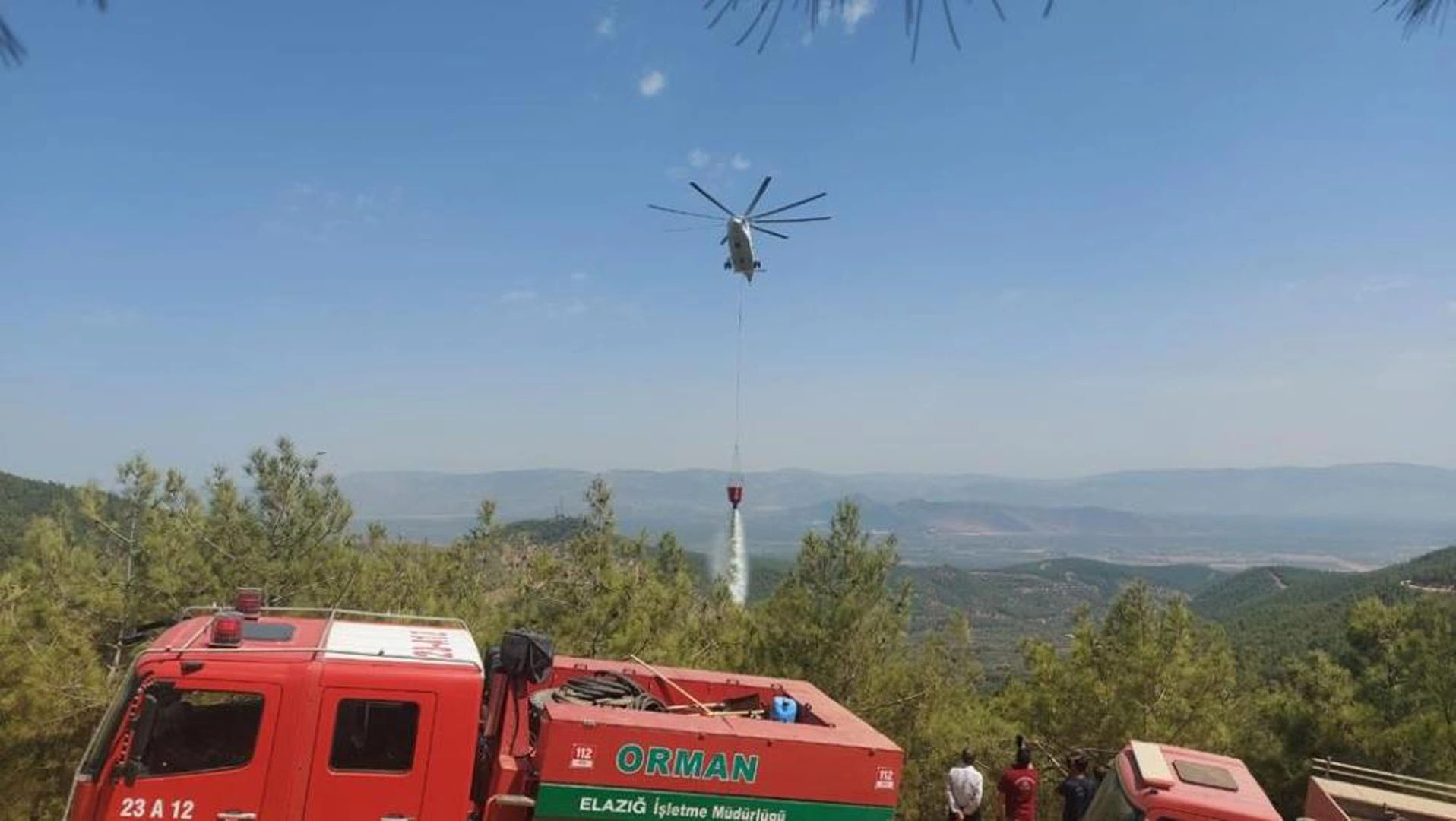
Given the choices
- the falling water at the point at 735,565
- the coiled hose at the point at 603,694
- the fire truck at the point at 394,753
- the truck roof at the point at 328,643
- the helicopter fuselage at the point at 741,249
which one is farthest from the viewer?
the falling water at the point at 735,565

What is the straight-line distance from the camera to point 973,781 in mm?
8773

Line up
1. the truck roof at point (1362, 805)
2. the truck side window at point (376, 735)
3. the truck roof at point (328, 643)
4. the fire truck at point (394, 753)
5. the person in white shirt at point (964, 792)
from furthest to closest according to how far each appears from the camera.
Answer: the person in white shirt at point (964, 792), the truck roof at point (1362, 805), the truck roof at point (328, 643), the truck side window at point (376, 735), the fire truck at point (394, 753)

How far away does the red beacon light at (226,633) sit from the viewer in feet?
19.2

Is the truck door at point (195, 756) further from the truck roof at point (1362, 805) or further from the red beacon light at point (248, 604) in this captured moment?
the truck roof at point (1362, 805)

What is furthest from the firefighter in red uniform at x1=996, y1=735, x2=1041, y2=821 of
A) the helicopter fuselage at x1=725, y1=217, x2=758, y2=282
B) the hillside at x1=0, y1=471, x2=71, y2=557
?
the hillside at x1=0, y1=471, x2=71, y2=557

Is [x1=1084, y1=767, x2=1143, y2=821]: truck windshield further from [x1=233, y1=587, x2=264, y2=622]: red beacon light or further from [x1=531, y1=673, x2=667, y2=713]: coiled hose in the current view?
[x1=233, y1=587, x2=264, y2=622]: red beacon light

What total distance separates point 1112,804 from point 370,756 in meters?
6.11

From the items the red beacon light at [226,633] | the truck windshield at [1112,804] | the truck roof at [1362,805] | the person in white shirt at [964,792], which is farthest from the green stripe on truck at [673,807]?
the truck roof at [1362,805]

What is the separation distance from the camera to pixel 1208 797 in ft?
23.3

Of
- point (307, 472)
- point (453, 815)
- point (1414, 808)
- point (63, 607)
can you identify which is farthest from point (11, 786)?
point (1414, 808)

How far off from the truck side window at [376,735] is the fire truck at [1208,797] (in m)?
5.60

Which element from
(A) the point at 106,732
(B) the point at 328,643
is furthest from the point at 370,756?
(A) the point at 106,732

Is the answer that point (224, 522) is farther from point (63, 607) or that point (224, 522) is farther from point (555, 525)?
point (555, 525)

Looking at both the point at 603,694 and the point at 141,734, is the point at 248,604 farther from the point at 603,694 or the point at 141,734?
the point at 603,694
